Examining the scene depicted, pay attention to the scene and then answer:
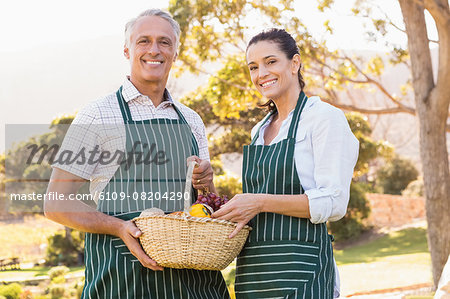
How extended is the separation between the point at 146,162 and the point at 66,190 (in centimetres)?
31

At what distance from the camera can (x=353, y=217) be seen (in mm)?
16234

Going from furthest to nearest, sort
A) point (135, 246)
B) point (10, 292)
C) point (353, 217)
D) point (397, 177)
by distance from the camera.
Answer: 1. point (397, 177)
2. point (353, 217)
3. point (10, 292)
4. point (135, 246)

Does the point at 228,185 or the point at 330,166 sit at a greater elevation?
the point at 228,185

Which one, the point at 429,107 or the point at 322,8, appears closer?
the point at 429,107

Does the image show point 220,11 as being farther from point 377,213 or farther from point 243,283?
point 377,213

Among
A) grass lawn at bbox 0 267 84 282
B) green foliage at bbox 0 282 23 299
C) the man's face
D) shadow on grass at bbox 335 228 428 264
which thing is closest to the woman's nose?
the man's face

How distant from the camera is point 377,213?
1845 centimetres

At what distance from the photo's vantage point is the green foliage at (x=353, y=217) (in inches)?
626

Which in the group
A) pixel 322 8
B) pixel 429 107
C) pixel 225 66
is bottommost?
pixel 429 107

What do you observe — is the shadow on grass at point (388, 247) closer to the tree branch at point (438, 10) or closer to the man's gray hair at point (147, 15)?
the tree branch at point (438, 10)

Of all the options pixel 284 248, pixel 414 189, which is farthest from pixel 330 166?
pixel 414 189

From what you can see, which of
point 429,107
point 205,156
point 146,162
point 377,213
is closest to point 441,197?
point 429,107

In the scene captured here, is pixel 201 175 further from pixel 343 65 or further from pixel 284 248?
pixel 343 65

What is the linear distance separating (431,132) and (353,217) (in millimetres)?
9982
